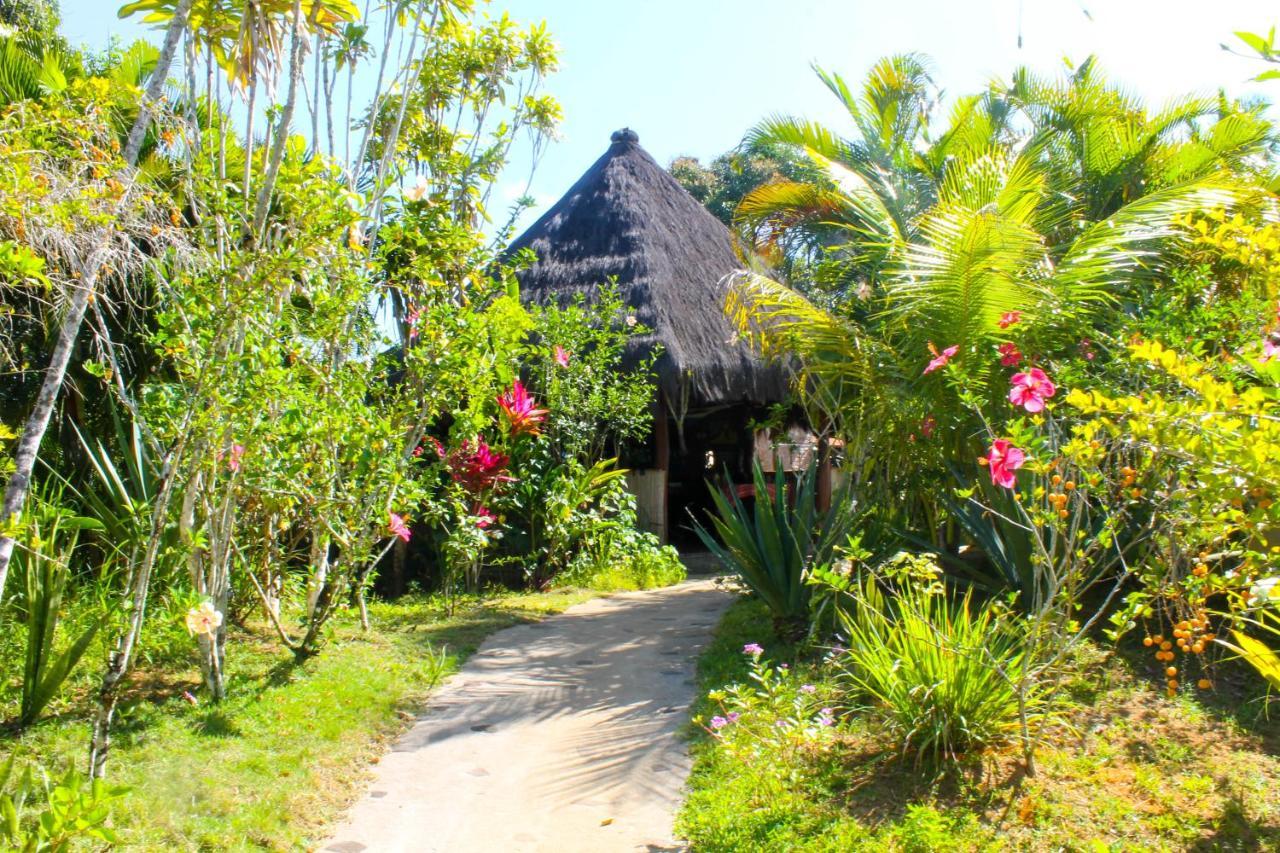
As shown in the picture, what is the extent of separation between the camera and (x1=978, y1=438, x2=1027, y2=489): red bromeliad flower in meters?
3.78

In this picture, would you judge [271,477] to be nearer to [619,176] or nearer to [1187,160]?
[1187,160]

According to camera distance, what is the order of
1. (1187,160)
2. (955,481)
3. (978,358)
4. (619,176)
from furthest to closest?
(619,176) < (1187,160) < (955,481) < (978,358)

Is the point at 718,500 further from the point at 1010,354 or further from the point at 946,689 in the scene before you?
the point at 946,689

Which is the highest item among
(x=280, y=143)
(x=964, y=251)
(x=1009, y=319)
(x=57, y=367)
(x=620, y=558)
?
(x=280, y=143)

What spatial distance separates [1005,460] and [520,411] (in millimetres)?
5470

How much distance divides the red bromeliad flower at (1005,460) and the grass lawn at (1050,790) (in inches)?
44.9

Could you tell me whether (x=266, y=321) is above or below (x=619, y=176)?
below

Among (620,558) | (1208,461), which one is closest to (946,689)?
(1208,461)

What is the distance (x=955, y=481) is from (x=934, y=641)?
2.29 m

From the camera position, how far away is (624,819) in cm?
408

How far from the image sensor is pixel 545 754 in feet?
15.7

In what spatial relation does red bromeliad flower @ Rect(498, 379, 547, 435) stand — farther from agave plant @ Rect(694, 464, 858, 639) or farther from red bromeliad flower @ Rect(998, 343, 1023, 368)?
red bromeliad flower @ Rect(998, 343, 1023, 368)

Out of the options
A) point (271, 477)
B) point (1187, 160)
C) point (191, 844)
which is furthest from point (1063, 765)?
point (1187, 160)

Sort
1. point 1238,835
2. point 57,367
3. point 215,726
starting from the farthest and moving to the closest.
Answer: point 215,726 → point 1238,835 → point 57,367
